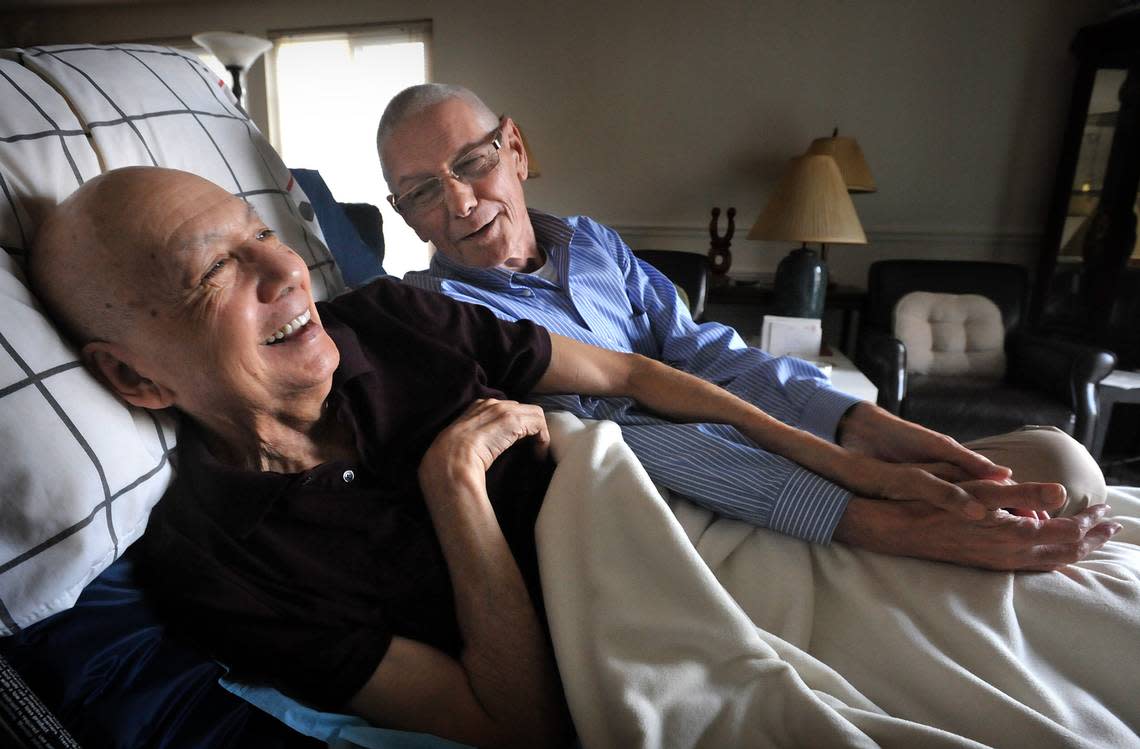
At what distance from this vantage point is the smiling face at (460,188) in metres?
1.34

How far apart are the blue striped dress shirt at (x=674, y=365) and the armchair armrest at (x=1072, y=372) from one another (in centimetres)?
183

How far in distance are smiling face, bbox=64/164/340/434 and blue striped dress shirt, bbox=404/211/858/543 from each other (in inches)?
17.9

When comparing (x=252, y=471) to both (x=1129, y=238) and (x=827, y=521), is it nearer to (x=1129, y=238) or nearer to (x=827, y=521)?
(x=827, y=521)

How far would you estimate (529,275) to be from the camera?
1340 mm

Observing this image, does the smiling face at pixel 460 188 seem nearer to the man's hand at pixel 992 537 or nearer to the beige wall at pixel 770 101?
the man's hand at pixel 992 537

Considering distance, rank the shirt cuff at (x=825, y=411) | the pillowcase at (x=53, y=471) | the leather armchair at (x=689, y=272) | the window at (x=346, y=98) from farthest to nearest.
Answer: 1. the window at (x=346, y=98)
2. the leather armchair at (x=689, y=272)
3. the shirt cuff at (x=825, y=411)
4. the pillowcase at (x=53, y=471)

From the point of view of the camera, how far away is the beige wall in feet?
11.4

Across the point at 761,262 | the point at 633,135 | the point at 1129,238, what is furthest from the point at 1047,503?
the point at 633,135

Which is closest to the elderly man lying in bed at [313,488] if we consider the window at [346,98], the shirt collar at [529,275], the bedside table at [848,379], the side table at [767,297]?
the shirt collar at [529,275]

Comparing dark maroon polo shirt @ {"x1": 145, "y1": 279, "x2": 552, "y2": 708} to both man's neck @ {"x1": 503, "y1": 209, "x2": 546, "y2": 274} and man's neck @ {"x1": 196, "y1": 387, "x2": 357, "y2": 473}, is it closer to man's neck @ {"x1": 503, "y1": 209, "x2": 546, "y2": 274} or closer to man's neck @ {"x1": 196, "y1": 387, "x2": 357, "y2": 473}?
man's neck @ {"x1": 196, "y1": 387, "x2": 357, "y2": 473}

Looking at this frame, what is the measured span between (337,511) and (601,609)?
0.35m

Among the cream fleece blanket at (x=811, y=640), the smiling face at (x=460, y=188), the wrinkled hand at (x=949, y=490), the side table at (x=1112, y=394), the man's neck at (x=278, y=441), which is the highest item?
the smiling face at (x=460, y=188)

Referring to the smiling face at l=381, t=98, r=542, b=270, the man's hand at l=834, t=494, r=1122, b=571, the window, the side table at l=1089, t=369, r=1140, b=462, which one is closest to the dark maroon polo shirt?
the smiling face at l=381, t=98, r=542, b=270

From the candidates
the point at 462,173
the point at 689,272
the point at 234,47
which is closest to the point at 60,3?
the point at 234,47
